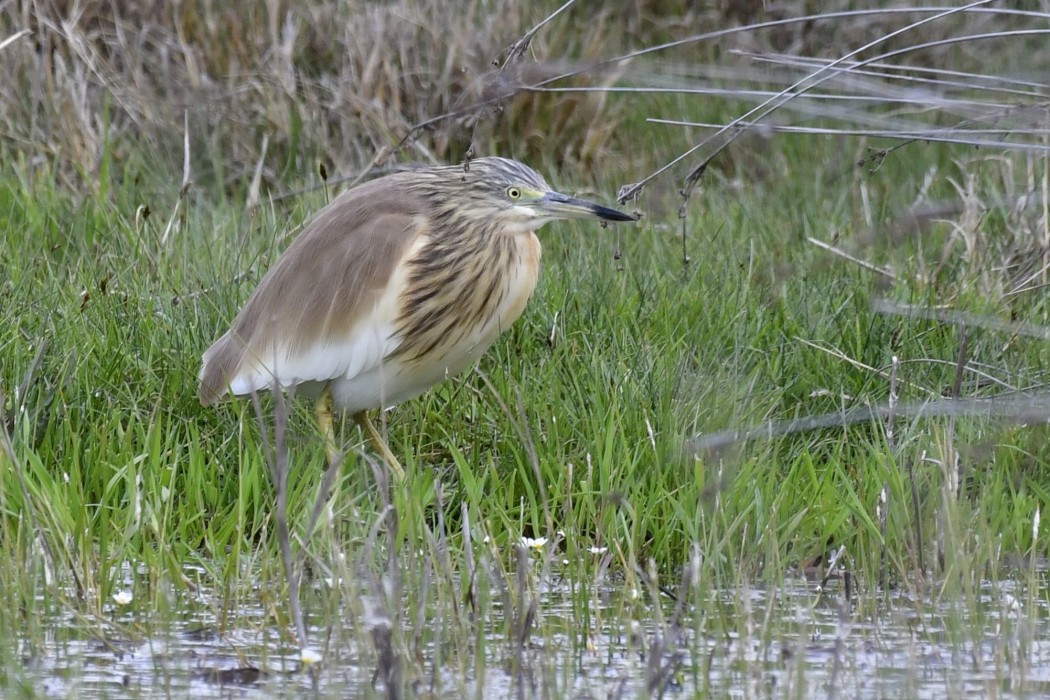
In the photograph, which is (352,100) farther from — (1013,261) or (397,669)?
(397,669)

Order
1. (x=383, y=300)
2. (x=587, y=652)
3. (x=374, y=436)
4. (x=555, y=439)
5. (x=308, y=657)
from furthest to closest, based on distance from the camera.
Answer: (x=374, y=436) < (x=383, y=300) < (x=555, y=439) < (x=587, y=652) < (x=308, y=657)

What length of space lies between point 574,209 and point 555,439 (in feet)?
2.25

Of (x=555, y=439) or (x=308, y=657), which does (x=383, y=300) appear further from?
(x=308, y=657)

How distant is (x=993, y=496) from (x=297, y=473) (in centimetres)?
162

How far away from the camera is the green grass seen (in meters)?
3.36

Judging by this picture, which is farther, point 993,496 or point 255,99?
point 255,99

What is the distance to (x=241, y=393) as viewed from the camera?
4391 millimetres

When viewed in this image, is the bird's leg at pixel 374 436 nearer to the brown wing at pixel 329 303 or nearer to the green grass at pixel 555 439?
the green grass at pixel 555 439

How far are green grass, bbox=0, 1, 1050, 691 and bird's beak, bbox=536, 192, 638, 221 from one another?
13.0 inches

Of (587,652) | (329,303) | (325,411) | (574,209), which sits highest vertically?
(574,209)

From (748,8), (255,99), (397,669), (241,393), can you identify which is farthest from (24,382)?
(748,8)

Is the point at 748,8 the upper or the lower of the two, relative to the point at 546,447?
upper

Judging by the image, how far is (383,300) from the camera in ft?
14.8

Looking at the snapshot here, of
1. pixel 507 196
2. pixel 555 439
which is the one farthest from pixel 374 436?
pixel 507 196
